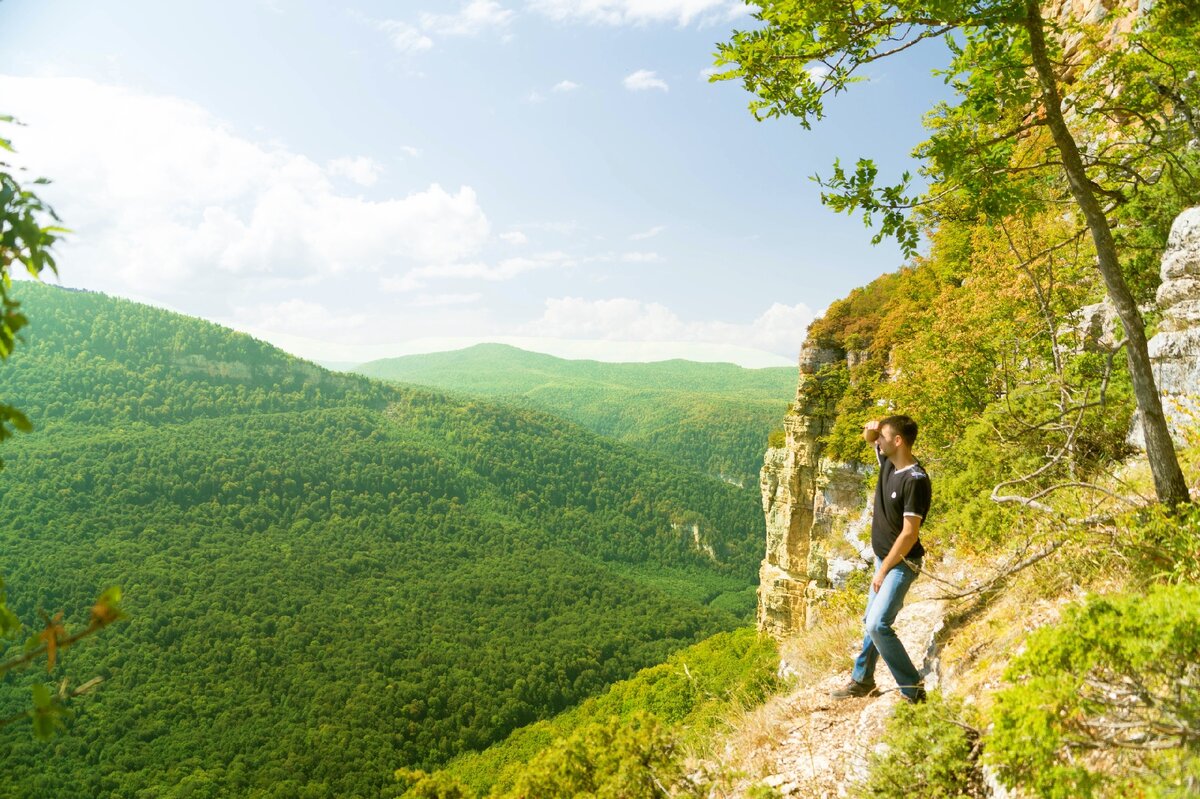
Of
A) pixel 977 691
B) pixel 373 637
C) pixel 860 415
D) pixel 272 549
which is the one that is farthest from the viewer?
pixel 272 549

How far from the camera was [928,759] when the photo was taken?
3.81m

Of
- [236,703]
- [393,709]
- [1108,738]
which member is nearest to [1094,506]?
[1108,738]

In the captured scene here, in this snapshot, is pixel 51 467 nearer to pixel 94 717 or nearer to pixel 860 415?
pixel 94 717

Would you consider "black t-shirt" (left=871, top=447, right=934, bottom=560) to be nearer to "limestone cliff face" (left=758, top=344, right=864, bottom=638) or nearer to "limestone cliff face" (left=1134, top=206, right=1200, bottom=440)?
"limestone cliff face" (left=1134, top=206, right=1200, bottom=440)

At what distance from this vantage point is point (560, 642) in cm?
8481

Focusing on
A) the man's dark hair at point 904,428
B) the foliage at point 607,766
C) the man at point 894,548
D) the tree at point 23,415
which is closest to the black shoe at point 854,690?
the man at point 894,548

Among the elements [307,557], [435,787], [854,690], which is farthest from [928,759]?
[307,557]

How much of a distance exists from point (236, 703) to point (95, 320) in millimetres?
127287

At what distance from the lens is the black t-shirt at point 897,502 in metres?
4.83

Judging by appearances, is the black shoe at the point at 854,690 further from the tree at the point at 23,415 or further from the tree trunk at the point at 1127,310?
the tree at the point at 23,415

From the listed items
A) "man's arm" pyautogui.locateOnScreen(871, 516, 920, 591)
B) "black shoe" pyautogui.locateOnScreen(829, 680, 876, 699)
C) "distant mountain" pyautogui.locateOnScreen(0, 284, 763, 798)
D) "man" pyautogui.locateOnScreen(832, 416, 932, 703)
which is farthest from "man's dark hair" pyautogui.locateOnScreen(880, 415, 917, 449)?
"distant mountain" pyautogui.locateOnScreen(0, 284, 763, 798)

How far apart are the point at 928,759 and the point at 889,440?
2327 millimetres

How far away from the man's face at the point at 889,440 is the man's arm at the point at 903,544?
1.93 ft

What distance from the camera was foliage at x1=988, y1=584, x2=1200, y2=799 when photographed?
2.70 meters
